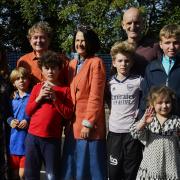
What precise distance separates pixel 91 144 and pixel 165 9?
13474 mm

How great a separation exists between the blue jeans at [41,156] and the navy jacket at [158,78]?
0.95 meters

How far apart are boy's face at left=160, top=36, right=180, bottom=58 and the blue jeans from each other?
144cm

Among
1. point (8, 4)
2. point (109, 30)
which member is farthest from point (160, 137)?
point (8, 4)

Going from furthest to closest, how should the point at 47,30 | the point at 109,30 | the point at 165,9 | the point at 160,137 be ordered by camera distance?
the point at 165,9, the point at 109,30, the point at 47,30, the point at 160,137

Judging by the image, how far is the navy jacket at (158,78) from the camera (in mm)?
4328

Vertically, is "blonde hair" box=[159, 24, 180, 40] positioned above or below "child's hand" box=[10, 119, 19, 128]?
above

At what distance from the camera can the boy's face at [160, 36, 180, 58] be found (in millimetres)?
4371

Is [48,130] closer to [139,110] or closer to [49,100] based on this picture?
[49,100]

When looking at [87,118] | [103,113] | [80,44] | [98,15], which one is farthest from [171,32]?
[98,15]

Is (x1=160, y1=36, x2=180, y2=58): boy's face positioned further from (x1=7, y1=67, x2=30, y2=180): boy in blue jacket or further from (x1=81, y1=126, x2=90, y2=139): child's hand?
(x1=7, y1=67, x2=30, y2=180): boy in blue jacket

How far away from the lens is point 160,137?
430 centimetres

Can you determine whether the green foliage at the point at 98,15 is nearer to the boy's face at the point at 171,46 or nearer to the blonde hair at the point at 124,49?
the blonde hair at the point at 124,49

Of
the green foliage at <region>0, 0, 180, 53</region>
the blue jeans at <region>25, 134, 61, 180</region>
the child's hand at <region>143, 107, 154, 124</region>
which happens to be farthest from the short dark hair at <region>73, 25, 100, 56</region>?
the green foliage at <region>0, 0, 180, 53</region>

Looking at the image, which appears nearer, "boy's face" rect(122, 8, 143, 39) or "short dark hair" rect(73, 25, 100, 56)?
"short dark hair" rect(73, 25, 100, 56)
